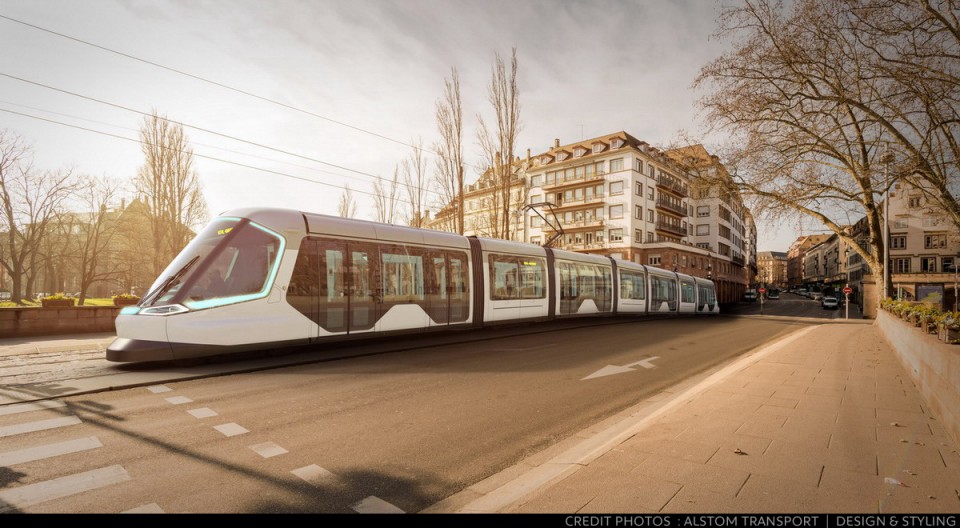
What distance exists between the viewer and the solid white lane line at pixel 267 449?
3.93 meters

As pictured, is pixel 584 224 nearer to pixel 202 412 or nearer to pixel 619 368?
pixel 619 368

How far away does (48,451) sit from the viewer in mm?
3896

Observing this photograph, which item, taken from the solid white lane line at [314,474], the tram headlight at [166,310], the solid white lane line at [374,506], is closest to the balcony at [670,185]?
the tram headlight at [166,310]

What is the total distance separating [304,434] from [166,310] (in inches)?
182

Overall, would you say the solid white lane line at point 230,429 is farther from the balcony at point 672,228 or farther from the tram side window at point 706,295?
the balcony at point 672,228

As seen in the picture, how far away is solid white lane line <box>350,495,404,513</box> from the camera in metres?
2.95

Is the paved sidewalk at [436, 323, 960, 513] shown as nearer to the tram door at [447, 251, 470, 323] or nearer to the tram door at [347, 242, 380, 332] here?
the tram door at [347, 242, 380, 332]

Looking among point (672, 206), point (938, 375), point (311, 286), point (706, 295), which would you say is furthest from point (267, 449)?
point (672, 206)

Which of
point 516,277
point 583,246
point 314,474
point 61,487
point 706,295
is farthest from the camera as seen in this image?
point 583,246

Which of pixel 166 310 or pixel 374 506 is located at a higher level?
pixel 166 310

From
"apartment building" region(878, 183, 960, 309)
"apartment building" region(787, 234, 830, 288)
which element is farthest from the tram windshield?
"apartment building" region(787, 234, 830, 288)

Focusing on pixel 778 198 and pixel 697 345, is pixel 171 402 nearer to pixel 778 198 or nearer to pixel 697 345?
pixel 697 345

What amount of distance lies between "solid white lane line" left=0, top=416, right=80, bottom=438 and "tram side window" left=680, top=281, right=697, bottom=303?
29826 mm

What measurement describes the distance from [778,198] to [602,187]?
1605 inches
